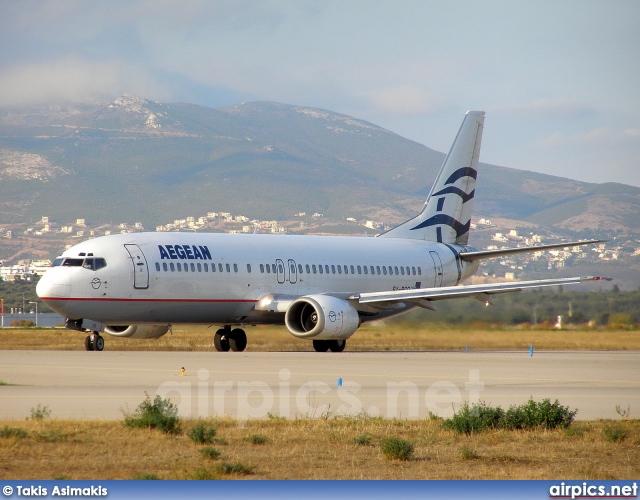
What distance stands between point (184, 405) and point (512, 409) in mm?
5169

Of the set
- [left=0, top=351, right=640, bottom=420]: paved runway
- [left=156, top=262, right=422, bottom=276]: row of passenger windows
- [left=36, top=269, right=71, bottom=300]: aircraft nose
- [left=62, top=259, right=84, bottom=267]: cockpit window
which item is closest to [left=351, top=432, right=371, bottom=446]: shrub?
[left=0, top=351, right=640, bottom=420]: paved runway

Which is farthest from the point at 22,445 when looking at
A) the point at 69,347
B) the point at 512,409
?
the point at 69,347

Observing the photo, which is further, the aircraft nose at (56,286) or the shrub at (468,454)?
the aircraft nose at (56,286)

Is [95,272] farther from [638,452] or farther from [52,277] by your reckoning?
[638,452]

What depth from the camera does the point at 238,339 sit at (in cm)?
3941

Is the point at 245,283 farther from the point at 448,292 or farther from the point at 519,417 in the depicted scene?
the point at 519,417

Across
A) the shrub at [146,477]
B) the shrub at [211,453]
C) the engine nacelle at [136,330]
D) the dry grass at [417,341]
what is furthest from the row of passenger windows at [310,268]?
the shrub at [146,477]

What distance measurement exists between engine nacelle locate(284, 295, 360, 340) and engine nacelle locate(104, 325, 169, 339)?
456 centimetres

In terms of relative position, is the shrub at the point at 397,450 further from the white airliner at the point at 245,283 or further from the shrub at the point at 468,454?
the white airliner at the point at 245,283

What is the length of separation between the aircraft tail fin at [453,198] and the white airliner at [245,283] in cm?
119

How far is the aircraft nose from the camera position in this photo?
3425 centimetres

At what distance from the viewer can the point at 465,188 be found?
160ft

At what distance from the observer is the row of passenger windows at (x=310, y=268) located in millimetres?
36594

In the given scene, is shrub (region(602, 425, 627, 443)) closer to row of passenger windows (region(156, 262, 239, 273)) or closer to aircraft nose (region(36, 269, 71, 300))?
aircraft nose (region(36, 269, 71, 300))
